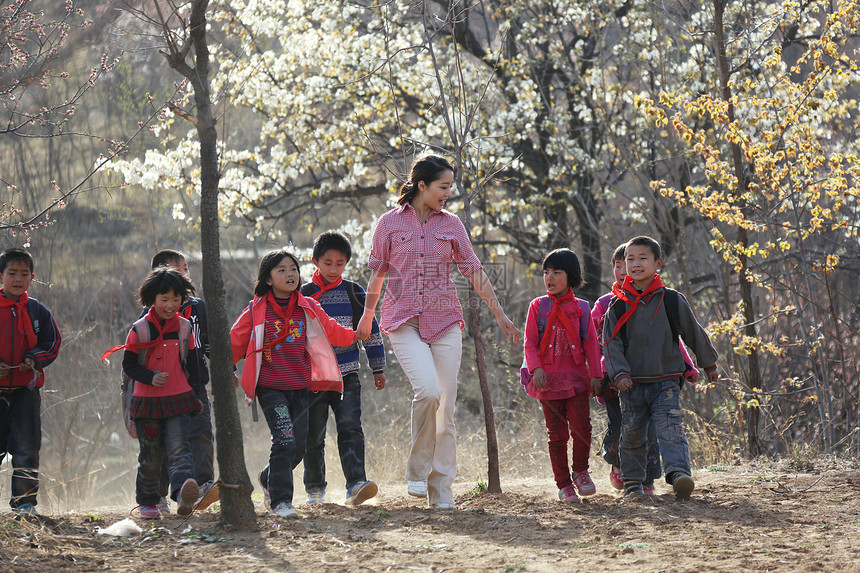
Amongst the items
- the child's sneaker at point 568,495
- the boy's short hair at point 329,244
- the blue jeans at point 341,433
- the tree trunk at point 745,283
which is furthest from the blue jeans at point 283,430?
the tree trunk at point 745,283

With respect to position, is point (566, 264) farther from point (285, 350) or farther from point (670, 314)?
point (285, 350)

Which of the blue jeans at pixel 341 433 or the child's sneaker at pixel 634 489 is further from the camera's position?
the blue jeans at pixel 341 433

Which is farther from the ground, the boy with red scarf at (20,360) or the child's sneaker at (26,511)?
the boy with red scarf at (20,360)

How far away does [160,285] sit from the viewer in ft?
17.7

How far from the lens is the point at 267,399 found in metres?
5.16

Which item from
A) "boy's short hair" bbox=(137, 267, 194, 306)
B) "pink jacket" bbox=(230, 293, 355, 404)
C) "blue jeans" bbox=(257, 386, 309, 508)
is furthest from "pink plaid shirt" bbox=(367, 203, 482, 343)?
"boy's short hair" bbox=(137, 267, 194, 306)

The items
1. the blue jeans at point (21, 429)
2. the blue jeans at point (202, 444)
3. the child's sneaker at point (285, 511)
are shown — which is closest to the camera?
the child's sneaker at point (285, 511)

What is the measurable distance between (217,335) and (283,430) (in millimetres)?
907

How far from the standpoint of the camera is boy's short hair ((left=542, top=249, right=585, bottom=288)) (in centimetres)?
544

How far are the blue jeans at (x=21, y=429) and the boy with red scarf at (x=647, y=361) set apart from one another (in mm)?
3496

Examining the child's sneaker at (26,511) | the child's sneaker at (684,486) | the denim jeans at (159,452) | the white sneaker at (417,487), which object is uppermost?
the denim jeans at (159,452)

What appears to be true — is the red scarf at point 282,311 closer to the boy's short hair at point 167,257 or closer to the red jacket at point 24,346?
the boy's short hair at point 167,257

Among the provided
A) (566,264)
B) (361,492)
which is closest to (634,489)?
(566,264)

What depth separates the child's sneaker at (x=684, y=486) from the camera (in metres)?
4.95
